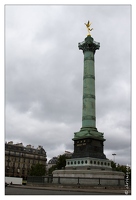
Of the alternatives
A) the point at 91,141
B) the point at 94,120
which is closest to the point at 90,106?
the point at 94,120

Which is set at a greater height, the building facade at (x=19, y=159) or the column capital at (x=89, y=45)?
the column capital at (x=89, y=45)

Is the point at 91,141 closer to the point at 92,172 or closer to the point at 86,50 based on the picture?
the point at 92,172

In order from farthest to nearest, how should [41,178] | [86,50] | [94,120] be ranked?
[86,50]
[94,120]
[41,178]

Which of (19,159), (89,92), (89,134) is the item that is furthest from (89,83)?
(19,159)

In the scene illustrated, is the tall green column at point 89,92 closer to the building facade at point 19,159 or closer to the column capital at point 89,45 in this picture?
the column capital at point 89,45

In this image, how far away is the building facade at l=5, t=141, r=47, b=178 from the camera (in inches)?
3826

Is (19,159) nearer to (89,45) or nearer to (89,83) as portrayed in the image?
(89,83)

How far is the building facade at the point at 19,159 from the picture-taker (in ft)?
319

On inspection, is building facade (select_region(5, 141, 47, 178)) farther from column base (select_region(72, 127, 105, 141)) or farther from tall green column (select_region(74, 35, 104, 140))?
tall green column (select_region(74, 35, 104, 140))

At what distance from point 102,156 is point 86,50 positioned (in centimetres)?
2189

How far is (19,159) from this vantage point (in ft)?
330

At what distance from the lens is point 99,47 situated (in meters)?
52.0

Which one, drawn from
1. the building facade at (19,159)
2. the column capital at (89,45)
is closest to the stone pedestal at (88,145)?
the column capital at (89,45)

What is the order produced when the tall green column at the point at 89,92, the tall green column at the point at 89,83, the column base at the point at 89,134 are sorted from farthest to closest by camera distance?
1. the tall green column at the point at 89,83
2. the tall green column at the point at 89,92
3. the column base at the point at 89,134
